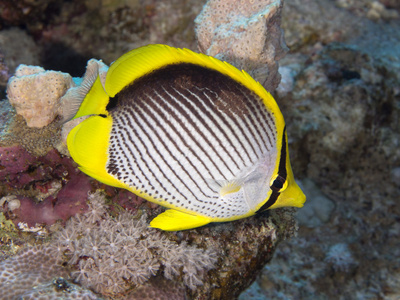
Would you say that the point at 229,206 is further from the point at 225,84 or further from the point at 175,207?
the point at 225,84

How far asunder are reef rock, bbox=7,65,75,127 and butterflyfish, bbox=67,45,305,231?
678mm

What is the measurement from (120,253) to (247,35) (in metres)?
1.66

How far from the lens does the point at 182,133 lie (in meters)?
1.42

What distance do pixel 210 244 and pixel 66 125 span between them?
45.8 inches

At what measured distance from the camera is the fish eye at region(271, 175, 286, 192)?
149 cm

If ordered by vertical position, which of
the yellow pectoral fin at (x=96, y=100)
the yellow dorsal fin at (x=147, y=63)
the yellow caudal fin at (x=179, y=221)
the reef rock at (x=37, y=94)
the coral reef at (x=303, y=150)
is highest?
the yellow dorsal fin at (x=147, y=63)

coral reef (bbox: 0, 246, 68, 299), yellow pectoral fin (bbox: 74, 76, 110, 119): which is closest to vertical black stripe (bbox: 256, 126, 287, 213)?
yellow pectoral fin (bbox: 74, 76, 110, 119)

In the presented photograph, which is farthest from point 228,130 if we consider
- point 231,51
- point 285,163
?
point 231,51

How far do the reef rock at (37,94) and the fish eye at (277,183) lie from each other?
1473 millimetres

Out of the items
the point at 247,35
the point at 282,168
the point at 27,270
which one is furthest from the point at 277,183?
the point at 27,270

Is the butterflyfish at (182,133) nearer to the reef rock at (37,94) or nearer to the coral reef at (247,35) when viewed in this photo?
the reef rock at (37,94)

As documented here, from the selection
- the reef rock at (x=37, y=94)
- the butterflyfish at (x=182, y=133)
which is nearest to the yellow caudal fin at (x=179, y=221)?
the butterflyfish at (x=182, y=133)

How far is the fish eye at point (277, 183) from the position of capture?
4.88 ft

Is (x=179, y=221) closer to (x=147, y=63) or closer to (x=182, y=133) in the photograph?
(x=182, y=133)
